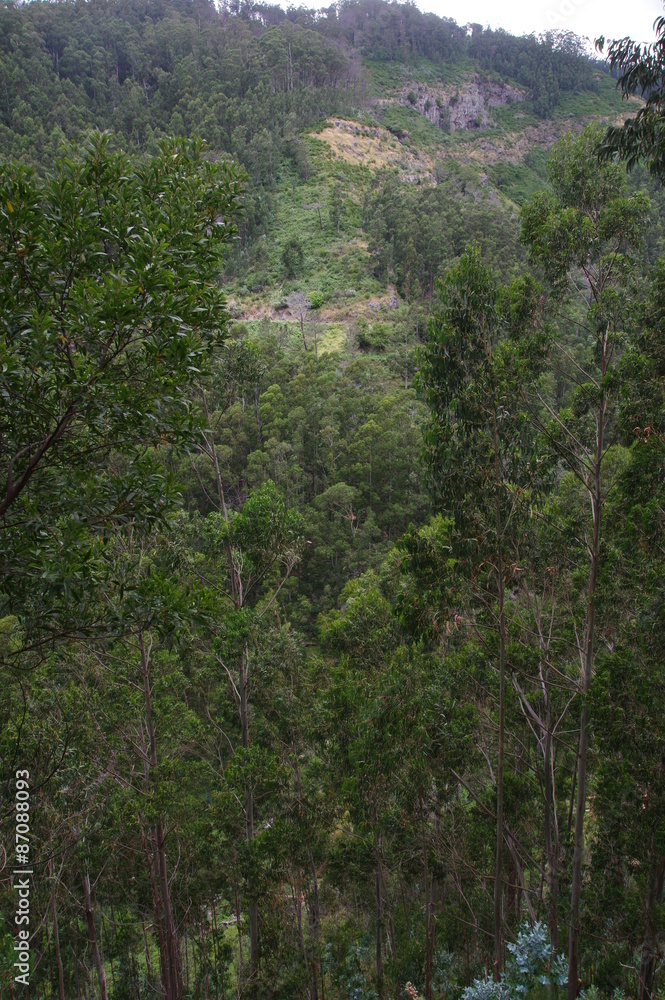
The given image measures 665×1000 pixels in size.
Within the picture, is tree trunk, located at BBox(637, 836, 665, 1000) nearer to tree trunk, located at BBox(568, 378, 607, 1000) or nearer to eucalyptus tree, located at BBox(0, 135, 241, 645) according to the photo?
tree trunk, located at BBox(568, 378, 607, 1000)

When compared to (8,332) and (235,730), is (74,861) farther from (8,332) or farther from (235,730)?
(8,332)

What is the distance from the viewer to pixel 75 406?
3.49 meters

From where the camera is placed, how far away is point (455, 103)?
9844 cm

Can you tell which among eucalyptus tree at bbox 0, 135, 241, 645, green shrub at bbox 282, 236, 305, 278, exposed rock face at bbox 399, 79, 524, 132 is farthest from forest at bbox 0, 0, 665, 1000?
exposed rock face at bbox 399, 79, 524, 132

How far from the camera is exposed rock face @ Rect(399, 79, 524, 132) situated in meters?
95.4

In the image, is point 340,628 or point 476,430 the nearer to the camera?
point 476,430

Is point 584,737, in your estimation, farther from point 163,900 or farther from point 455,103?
point 455,103

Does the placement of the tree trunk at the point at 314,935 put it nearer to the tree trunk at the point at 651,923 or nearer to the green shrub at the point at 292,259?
the tree trunk at the point at 651,923

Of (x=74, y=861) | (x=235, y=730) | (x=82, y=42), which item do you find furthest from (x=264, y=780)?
(x=82, y=42)

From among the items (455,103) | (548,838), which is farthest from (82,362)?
(455,103)

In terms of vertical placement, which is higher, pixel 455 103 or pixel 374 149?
pixel 455 103

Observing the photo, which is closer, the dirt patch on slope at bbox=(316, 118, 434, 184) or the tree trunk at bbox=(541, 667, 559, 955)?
the tree trunk at bbox=(541, 667, 559, 955)

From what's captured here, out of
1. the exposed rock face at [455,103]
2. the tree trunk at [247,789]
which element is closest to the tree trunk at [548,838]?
the tree trunk at [247,789]

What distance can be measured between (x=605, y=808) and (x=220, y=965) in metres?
10.6
